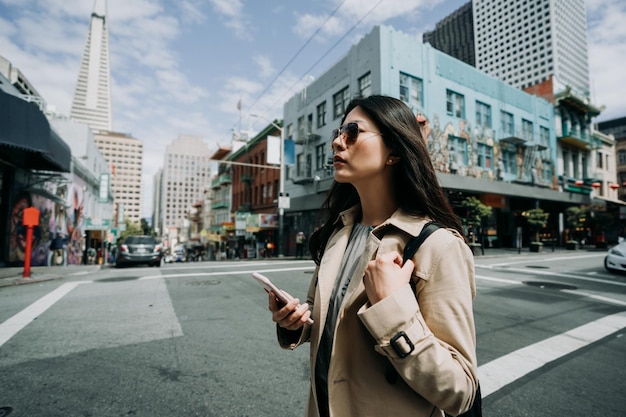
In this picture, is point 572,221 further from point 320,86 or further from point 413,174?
point 413,174

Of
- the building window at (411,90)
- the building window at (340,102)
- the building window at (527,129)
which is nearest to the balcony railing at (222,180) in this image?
the building window at (340,102)

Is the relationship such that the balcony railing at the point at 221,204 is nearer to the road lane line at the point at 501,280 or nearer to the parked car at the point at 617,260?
the road lane line at the point at 501,280

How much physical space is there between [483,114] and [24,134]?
27670 mm

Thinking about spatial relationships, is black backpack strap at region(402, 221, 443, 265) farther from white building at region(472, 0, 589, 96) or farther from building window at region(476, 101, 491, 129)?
white building at region(472, 0, 589, 96)

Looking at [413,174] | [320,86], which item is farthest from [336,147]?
[320,86]

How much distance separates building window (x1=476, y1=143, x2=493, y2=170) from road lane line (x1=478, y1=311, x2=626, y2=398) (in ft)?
68.6

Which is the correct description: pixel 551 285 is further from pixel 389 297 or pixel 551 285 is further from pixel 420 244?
pixel 389 297

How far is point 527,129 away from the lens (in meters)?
28.0

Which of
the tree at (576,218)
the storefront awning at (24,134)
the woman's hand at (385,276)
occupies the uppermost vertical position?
the storefront awning at (24,134)

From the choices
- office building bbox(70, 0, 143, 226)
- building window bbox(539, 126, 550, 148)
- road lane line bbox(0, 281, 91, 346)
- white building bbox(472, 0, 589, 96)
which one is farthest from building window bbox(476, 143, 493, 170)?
office building bbox(70, 0, 143, 226)

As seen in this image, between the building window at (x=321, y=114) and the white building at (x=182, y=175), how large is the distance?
12732 cm

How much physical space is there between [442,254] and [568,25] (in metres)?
166

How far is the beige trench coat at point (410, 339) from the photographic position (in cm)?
103

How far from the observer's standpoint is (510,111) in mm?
26688
